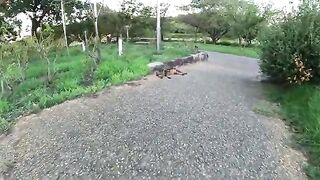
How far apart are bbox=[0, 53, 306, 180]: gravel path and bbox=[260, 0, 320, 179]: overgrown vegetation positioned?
0.73 meters

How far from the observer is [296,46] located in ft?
21.9

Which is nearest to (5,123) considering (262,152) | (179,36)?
(262,152)

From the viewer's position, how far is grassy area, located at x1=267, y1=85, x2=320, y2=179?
3.83 meters

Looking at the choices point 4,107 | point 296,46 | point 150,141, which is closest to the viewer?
point 150,141

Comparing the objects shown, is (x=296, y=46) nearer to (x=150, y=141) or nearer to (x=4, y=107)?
(x=150, y=141)

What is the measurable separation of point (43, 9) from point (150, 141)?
687 inches

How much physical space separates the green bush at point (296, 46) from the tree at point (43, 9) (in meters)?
13.6

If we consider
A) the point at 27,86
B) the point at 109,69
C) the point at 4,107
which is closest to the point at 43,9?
the point at 109,69

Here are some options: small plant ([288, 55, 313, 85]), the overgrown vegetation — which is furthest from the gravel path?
small plant ([288, 55, 313, 85])

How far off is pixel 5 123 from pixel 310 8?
222 inches

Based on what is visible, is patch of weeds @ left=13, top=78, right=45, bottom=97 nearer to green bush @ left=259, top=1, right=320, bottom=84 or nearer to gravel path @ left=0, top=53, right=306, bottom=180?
gravel path @ left=0, top=53, right=306, bottom=180

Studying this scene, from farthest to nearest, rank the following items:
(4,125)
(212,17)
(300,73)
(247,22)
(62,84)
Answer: (212,17) → (247,22) → (300,73) → (62,84) → (4,125)

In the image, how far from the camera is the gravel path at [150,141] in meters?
3.30

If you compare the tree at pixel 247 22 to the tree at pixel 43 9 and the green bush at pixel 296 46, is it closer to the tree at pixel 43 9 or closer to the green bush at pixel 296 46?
the tree at pixel 43 9
